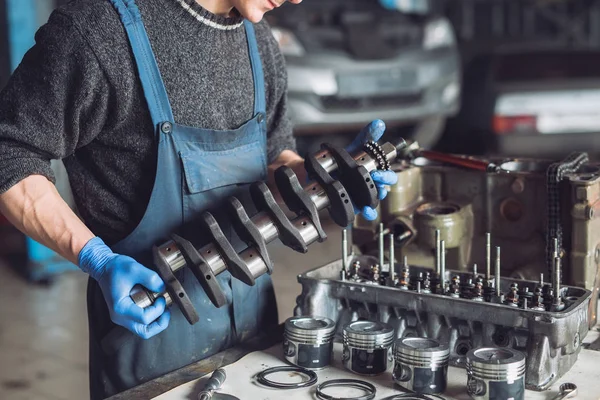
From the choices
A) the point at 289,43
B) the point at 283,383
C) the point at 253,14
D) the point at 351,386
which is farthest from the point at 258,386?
the point at 289,43

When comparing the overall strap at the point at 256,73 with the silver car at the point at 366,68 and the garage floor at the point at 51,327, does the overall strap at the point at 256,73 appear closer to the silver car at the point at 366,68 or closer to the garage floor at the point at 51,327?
the garage floor at the point at 51,327

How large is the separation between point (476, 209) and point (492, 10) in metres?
8.33

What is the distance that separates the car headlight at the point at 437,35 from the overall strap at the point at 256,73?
401 cm

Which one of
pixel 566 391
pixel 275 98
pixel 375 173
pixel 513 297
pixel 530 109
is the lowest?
pixel 566 391

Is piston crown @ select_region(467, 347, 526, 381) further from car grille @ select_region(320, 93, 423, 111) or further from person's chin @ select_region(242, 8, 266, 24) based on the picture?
car grille @ select_region(320, 93, 423, 111)

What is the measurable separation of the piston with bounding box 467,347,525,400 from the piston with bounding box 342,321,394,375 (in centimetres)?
17

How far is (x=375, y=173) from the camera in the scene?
1.64 meters

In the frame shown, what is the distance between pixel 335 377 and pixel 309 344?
0.24 ft

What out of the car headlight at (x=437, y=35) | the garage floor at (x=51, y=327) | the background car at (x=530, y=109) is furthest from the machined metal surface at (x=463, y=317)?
the car headlight at (x=437, y=35)

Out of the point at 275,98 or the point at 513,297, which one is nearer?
the point at 513,297

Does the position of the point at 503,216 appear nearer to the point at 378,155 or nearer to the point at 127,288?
the point at 378,155

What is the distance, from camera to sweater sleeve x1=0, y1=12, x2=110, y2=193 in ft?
5.04

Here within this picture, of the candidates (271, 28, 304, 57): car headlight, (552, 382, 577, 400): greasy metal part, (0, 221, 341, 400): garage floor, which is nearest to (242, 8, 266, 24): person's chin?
(552, 382, 577, 400): greasy metal part

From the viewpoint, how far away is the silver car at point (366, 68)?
5262 millimetres
